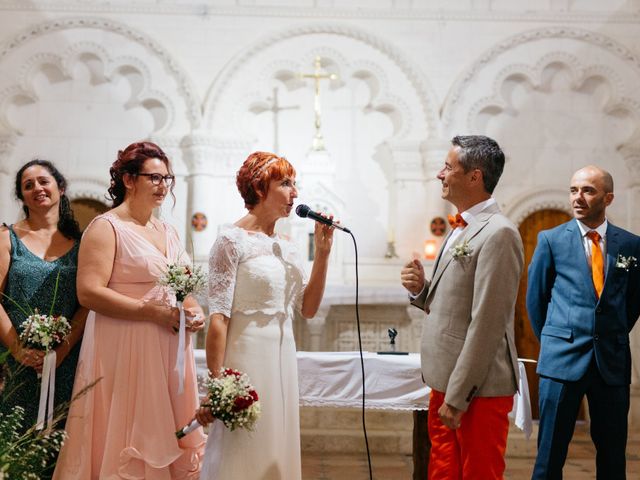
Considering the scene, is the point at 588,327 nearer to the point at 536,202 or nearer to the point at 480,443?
the point at 480,443

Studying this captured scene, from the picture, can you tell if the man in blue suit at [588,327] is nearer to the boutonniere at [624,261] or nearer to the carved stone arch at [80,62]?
the boutonniere at [624,261]

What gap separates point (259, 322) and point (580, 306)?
5.36 feet

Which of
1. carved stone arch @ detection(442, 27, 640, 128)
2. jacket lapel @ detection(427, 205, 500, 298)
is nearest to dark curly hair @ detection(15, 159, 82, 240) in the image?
jacket lapel @ detection(427, 205, 500, 298)

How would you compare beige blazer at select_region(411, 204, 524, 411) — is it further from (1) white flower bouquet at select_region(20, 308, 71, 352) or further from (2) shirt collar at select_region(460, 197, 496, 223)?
(1) white flower bouquet at select_region(20, 308, 71, 352)

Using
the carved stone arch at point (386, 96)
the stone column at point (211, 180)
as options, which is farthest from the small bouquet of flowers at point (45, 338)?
the carved stone arch at point (386, 96)

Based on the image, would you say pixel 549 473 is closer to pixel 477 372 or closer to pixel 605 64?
pixel 477 372

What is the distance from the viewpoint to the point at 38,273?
3303mm

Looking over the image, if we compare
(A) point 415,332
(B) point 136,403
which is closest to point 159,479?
(B) point 136,403

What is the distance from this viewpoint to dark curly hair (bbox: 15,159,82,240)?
3.43 meters

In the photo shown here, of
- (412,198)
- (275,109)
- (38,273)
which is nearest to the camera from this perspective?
(38,273)

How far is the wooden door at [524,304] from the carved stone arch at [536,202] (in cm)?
10

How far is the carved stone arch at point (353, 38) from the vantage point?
25.4 feet

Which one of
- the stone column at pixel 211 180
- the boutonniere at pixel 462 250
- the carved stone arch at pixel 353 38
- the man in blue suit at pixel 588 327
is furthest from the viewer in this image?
the carved stone arch at pixel 353 38

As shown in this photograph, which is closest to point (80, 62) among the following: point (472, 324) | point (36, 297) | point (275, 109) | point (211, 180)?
point (211, 180)
